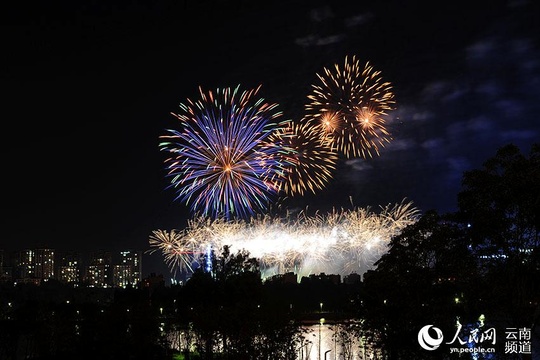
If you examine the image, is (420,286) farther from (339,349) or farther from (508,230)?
(339,349)

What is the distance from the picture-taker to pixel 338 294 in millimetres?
125562

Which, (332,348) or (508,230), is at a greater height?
(508,230)

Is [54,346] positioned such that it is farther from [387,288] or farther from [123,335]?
[387,288]

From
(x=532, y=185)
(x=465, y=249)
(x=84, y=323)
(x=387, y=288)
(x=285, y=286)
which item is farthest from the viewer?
(x=285, y=286)

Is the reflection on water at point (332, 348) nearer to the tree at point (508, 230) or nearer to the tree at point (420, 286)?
the tree at point (420, 286)

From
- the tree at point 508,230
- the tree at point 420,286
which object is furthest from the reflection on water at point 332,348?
the tree at point 508,230

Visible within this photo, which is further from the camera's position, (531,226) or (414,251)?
(414,251)

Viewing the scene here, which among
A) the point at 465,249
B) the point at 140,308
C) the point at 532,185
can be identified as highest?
the point at 532,185

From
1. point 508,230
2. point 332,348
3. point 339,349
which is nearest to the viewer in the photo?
point 508,230

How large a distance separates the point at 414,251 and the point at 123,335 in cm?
2107

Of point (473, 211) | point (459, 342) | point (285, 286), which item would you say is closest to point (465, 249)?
point (473, 211)

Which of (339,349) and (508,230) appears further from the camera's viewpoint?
(339,349)

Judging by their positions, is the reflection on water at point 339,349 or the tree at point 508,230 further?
the reflection on water at point 339,349

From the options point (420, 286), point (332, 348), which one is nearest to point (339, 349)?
point (332, 348)
